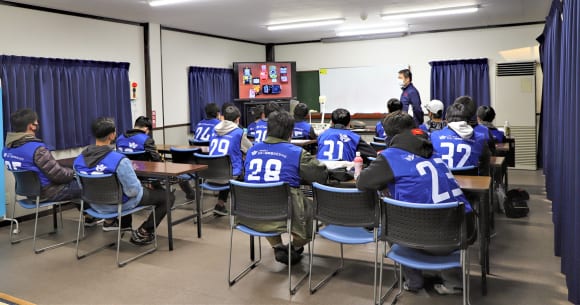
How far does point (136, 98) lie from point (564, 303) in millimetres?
6215

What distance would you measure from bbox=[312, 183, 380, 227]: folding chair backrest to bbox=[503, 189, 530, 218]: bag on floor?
2853mm

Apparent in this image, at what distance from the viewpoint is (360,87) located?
9.59m

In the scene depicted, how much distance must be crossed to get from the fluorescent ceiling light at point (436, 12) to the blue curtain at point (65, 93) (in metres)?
4.21

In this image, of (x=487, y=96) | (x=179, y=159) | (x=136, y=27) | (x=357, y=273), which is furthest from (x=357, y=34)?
(x=357, y=273)

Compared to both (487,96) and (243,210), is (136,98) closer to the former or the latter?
(243,210)

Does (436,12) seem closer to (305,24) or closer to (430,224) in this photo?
(305,24)

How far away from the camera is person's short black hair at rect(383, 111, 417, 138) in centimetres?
284

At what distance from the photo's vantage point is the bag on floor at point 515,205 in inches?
198

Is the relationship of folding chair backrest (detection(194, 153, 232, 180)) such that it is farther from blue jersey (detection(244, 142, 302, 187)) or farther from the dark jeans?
blue jersey (detection(244, 142, 302, 187))

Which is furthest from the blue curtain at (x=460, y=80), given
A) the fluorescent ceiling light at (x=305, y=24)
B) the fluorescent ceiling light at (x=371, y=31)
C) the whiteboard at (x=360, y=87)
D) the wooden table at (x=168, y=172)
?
the wooden table at (x=168, y=172)

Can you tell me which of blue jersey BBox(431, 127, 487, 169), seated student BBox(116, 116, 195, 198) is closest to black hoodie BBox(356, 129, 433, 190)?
blue jersey BBox(431, 127, 487, 169)

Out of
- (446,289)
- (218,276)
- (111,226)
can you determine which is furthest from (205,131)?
(446,289)

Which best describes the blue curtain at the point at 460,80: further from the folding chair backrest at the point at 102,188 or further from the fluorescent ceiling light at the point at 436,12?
the folding chair backrest at the point at 102,188

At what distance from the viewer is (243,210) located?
327 centimetres
